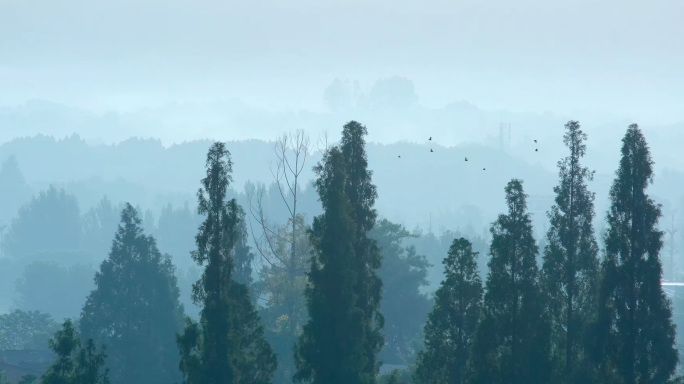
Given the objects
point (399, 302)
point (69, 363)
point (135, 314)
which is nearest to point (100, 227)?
point (399, 302)

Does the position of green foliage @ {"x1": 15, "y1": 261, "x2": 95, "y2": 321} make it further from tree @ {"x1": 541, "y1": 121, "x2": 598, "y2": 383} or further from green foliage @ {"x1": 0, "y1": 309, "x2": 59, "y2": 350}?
tree @ {"x1": 541, "y1": 121, "x2": 598, "y2": 383}

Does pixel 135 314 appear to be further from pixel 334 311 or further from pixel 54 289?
pixel 54 289

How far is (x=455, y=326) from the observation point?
102 feet

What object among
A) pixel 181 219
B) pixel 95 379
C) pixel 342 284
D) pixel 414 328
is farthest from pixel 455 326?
pixel 181 219

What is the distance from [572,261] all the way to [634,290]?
2.47m

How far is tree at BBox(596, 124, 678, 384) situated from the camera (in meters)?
31.0

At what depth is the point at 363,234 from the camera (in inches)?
1314

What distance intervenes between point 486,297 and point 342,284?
380cm

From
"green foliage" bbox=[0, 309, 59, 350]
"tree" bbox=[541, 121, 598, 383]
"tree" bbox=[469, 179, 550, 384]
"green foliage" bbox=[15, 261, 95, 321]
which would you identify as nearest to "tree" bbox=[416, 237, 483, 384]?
"tree" bbox=[469, 179, 550, 384]

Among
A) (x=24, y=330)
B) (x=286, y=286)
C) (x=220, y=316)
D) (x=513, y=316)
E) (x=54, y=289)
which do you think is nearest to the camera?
(x=513, y=316)

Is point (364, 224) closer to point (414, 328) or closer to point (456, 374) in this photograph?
point (456, 374)

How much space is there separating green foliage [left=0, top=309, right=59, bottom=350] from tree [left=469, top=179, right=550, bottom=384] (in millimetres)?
45443

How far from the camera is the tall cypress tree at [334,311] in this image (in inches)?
1216

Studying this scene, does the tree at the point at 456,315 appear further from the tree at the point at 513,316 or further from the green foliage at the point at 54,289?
the green foliage at the point at 54,289
